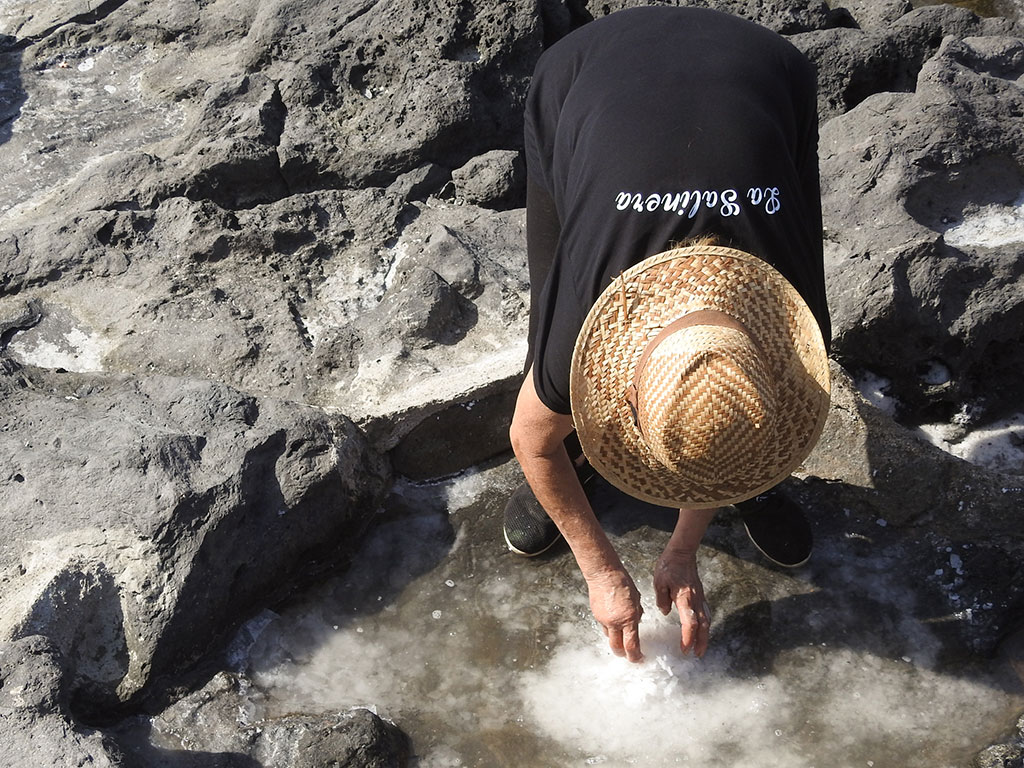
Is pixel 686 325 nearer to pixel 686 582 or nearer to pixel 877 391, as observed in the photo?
→ pixel 686 582

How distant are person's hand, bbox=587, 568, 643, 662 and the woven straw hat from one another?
17.1 inches

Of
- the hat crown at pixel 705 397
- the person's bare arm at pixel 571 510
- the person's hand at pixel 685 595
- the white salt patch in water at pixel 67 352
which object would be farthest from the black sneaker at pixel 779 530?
the white salt patch in water at pixel 67 352

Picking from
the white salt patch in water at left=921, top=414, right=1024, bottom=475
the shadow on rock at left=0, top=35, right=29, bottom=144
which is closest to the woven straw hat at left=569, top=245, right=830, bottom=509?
the white salt patch in water at left=921, top=414, right=1024, bottom=475

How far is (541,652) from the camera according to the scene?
101 inches

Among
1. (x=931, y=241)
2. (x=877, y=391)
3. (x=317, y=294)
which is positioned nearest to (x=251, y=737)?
(x=317, y=294)

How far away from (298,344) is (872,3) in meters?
3.03

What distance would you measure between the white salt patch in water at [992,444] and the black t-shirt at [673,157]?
1.25 meters

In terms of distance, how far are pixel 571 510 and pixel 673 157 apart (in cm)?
83

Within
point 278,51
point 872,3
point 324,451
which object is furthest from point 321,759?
point 872,3

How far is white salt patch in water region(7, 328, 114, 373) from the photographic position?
3033 millimetres

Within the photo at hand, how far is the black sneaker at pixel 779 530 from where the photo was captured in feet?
8.88

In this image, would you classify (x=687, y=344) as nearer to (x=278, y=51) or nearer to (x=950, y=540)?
(x=950, y=540)

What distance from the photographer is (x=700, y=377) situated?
164 centimetres

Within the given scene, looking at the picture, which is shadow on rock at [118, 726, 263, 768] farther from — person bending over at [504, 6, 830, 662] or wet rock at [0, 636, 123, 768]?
person bending over at [504, 6, 830, 662]
